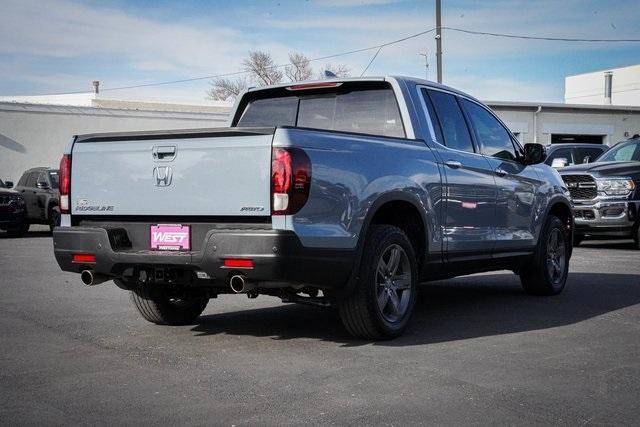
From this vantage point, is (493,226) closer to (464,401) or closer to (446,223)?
(446,223)

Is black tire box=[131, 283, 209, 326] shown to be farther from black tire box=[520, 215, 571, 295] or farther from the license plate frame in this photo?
black tire box=[520, 215, 571, 295]

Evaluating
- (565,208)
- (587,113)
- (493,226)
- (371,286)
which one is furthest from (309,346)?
(587,113)

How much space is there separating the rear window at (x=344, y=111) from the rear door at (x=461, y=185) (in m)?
0.40

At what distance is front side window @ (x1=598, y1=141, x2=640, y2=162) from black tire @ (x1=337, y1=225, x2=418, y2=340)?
10.2 metres

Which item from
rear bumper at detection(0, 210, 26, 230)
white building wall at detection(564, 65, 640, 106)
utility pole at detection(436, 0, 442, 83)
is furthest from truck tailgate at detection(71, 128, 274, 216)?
white building wall at detection(564, 65, 640, 106)

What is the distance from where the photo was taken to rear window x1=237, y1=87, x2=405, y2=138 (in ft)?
23.7

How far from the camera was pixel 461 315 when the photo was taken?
25.4ft

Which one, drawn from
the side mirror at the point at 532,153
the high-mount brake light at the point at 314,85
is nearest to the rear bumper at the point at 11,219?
the high-mount brake light at the point at 314,85

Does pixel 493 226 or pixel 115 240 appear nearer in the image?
pixel 115 240

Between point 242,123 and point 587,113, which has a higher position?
point 587,113

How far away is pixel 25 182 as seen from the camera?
21984mm

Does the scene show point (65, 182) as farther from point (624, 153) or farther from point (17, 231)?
point (17, 231)

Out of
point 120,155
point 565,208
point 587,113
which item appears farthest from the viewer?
point 587,113

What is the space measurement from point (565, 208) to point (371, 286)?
422 centimetres
